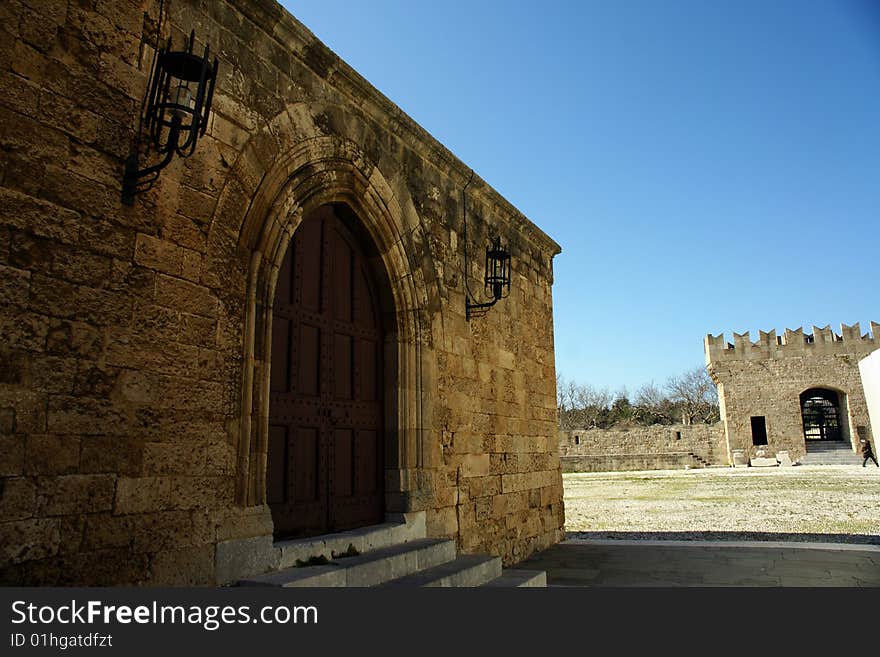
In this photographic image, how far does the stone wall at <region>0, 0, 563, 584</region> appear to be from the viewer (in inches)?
103

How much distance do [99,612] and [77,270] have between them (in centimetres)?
143

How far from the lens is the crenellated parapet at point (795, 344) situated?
28.8m

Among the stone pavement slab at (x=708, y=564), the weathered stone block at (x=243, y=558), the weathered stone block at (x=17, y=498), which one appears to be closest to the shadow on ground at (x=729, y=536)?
the stone pavement slab at (x=708, y=564)

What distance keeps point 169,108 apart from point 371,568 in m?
2.80

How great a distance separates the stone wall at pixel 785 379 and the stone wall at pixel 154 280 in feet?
90.9

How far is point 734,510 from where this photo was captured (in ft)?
37.0

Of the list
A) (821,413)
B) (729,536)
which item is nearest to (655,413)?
(821,413)

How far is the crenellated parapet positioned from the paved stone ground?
49.6ft

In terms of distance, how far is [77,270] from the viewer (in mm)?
2787

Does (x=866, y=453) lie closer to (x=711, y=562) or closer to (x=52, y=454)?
(x=711, y=562)

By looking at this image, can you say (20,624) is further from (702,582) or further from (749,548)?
(749,548)

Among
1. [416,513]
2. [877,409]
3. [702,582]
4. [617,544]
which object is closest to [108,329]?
[416,513]

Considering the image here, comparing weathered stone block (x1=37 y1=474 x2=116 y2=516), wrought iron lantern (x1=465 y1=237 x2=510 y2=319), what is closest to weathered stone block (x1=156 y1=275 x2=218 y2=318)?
weathered stone block (x1=37 y1=474 x2=116 y2=516)

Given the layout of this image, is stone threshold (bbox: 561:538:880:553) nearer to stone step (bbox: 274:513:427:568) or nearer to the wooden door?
stone step (bbox: 274:513:427:568)
